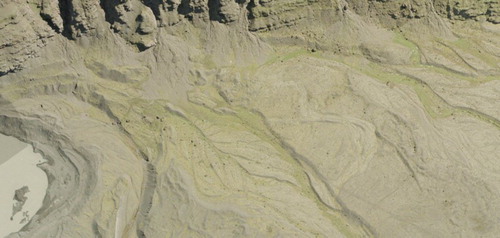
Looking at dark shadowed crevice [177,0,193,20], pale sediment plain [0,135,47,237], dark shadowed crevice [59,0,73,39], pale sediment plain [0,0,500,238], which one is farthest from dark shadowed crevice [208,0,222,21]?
pale sediment plain [0,135,47,237]

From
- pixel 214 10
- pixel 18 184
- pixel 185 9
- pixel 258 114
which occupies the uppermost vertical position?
pixel 185 9

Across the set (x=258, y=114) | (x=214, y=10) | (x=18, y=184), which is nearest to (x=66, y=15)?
(x=214, y=10)

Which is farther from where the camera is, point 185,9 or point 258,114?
point 185,9

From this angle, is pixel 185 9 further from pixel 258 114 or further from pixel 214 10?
pixel 258 114

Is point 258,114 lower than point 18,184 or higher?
higher

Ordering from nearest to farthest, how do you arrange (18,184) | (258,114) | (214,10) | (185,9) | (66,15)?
(18,184) < (66,15) < (258,114) < (185,9) < (214,10)

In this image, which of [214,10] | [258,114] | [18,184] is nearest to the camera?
[18,184]

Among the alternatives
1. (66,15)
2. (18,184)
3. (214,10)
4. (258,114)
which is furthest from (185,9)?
(18,184)

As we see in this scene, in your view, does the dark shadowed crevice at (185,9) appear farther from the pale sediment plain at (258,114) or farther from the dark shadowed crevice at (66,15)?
the dark shadowed crevice at (66,15)

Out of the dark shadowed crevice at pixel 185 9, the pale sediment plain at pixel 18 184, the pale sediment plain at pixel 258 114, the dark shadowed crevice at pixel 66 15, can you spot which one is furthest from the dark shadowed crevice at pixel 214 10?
the pale sediment plain at pixel 18 184
